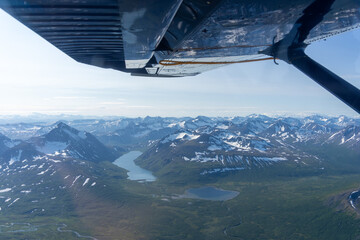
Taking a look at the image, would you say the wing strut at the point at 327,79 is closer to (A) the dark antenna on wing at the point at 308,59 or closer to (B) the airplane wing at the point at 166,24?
(A) the dark antenna on wing at the point at 308,59

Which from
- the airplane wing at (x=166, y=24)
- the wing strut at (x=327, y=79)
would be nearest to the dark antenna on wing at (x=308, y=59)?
the wing strut at (x=327, y=79)

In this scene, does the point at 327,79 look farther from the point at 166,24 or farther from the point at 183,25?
the point at 166,24

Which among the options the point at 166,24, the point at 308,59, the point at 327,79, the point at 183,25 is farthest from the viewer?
the point at 308,59

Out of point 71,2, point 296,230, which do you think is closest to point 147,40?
point 71,2

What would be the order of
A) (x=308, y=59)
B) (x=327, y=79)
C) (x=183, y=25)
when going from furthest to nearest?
(x=308, y=59)
(x=327, y=79)
(x=183, y=25)

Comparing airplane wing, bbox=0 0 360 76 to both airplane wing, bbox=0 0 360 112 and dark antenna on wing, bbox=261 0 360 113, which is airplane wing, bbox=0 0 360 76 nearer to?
airplane wing, bbox=0 0 360 112

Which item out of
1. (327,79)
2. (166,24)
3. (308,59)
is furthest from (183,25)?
(327,79)
